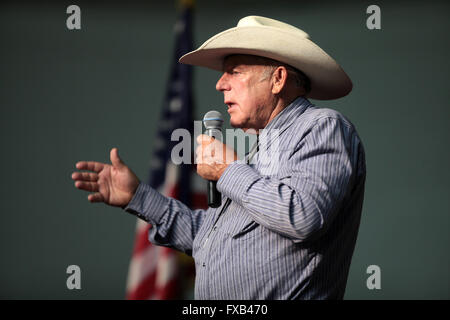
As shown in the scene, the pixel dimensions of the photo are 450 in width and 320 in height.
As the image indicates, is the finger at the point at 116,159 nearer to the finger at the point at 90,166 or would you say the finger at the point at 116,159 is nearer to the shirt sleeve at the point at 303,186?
the finger at the point at 90,166

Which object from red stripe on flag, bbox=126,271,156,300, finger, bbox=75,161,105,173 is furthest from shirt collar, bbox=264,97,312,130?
red stripe on flag, bbox=126,271,156,300

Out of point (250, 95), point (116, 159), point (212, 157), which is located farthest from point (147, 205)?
point (250, 95)

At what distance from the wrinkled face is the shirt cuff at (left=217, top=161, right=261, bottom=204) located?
23 centimetres

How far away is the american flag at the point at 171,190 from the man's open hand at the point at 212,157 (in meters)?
1.70

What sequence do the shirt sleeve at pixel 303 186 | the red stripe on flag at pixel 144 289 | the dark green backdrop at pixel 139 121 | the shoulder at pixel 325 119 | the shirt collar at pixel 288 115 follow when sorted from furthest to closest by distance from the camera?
1. the dark green backdrop at pixel 139 121
2. the red stripe on flag at pixel 144 289
3. the shirt collar at pixel 288 115
4. the shoulder at pixel 325 119
5. the shirt sleeve at pixel 303 186

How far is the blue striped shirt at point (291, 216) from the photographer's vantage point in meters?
1.11

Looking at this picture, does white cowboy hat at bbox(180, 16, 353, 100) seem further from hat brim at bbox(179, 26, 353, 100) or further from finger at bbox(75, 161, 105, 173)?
finger at bbox(75, 161, 105, 173)

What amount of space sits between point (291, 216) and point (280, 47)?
0.55 metres

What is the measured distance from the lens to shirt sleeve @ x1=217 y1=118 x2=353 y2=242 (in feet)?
3.59

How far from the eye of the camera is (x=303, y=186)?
3.67 feet

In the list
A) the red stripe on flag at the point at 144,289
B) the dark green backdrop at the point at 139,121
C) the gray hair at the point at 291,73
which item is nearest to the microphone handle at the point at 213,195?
the gray hair at the point at 291,73

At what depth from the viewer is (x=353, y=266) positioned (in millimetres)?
4102

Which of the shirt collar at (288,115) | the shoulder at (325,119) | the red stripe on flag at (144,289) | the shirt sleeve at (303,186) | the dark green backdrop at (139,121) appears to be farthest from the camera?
the dark green backdrop at (139,121)
